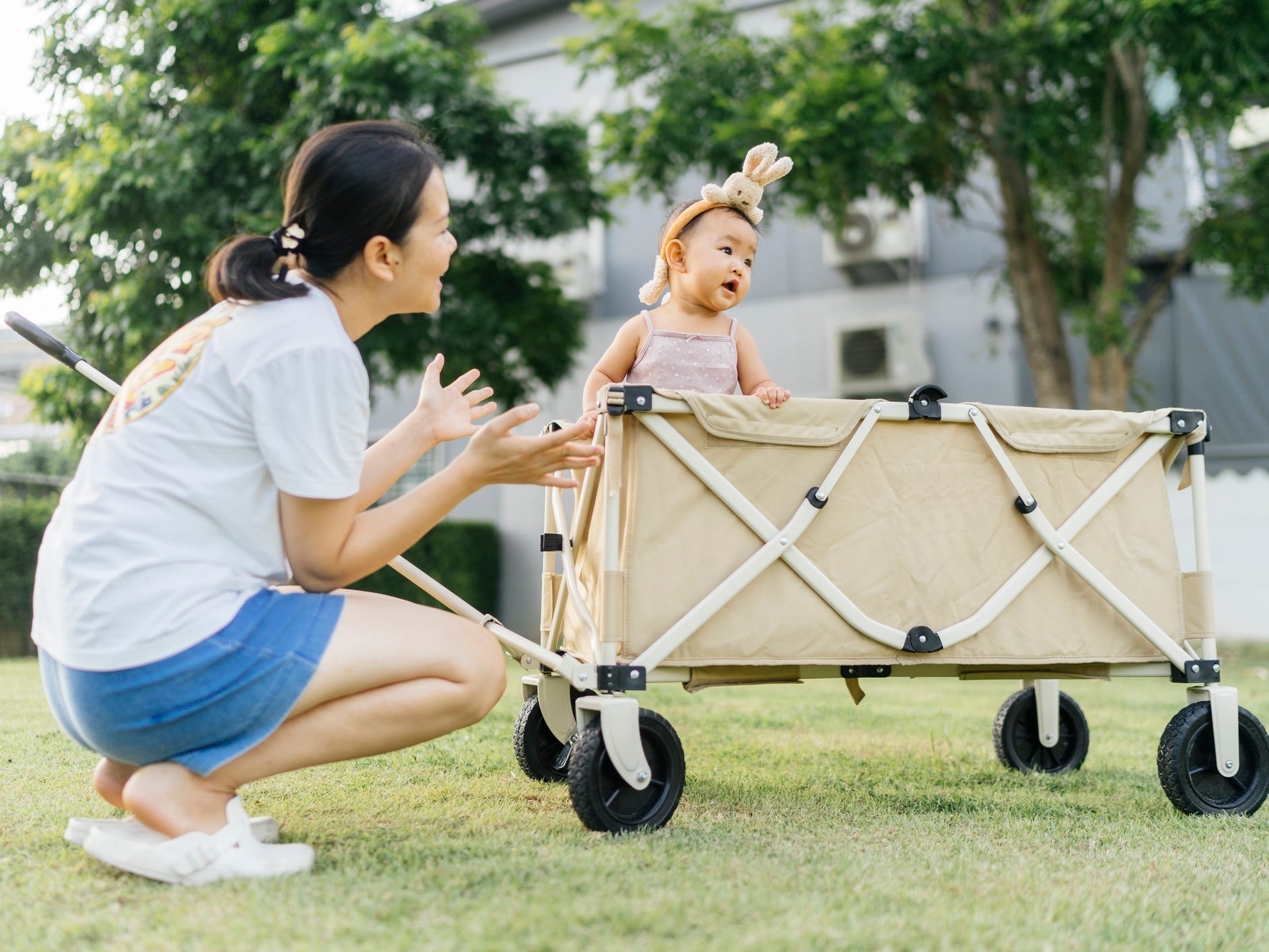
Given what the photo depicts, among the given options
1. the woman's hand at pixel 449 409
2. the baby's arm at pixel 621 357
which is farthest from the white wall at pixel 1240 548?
the woman's hand at pixel 449 409

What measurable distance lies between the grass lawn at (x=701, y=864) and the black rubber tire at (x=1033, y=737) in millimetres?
64

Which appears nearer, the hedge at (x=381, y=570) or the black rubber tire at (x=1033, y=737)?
the black rubber tire at (x=1033, y=737)

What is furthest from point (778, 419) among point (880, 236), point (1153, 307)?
point (880, 236)

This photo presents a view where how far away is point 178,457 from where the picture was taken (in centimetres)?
164

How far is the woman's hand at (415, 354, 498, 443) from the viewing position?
2002 mm

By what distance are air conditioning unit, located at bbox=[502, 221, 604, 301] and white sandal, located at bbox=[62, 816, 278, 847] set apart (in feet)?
28.7

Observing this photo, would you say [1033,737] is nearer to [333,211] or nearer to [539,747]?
[539,747]

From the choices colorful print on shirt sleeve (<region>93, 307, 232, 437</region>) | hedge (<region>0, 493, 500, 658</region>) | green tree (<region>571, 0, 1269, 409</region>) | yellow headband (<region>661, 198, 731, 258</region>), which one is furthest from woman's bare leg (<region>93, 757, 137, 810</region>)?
hedge (<region>0, 493, 500, 658</region>)

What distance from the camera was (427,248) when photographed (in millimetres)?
1871

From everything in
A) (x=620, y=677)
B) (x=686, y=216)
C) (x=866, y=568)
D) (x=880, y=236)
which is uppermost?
(x=880, y=236)

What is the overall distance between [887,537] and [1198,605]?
→ 78cm

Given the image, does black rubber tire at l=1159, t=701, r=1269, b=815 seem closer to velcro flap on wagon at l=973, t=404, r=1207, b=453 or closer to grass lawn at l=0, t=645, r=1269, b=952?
grass lawn at l=0, t=645, r=1269, b=952

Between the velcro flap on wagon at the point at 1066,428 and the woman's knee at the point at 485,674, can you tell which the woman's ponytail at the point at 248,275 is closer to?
the woman's knee at the point at 485,674

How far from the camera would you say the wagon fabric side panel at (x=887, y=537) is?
2119 millimetres
